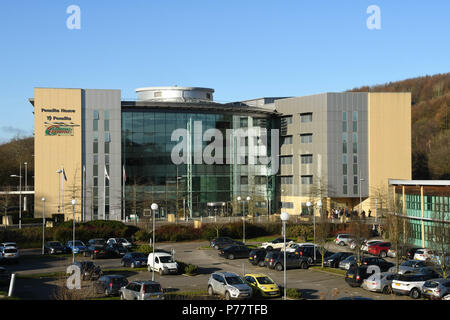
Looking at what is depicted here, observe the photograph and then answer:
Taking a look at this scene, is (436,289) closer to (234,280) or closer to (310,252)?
(234,280)

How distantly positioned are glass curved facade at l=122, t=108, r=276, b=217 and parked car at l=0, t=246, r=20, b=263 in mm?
25955

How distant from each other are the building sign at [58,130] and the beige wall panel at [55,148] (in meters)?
0.26

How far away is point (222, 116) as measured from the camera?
75.6 metres

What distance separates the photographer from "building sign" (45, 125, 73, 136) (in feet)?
215

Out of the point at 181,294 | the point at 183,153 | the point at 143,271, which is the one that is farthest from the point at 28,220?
the point at 181,294

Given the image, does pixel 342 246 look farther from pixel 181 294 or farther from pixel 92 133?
pixel 92 133

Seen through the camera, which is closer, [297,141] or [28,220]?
[28,220]

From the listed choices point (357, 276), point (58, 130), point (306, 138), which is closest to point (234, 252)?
point (357, 276)

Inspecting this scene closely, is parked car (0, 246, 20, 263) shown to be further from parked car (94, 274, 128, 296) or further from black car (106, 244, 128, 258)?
parked car (94, 274, 128, 296)

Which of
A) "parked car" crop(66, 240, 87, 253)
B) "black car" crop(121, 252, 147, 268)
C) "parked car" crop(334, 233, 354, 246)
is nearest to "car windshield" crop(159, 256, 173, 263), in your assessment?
"black car" crop(121, 252, 147, 268)

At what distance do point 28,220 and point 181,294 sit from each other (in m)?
42.9

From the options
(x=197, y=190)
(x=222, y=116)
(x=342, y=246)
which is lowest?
(x=342, y=246)

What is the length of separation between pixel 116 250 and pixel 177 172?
95.9 feet

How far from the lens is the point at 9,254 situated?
1615 inches
